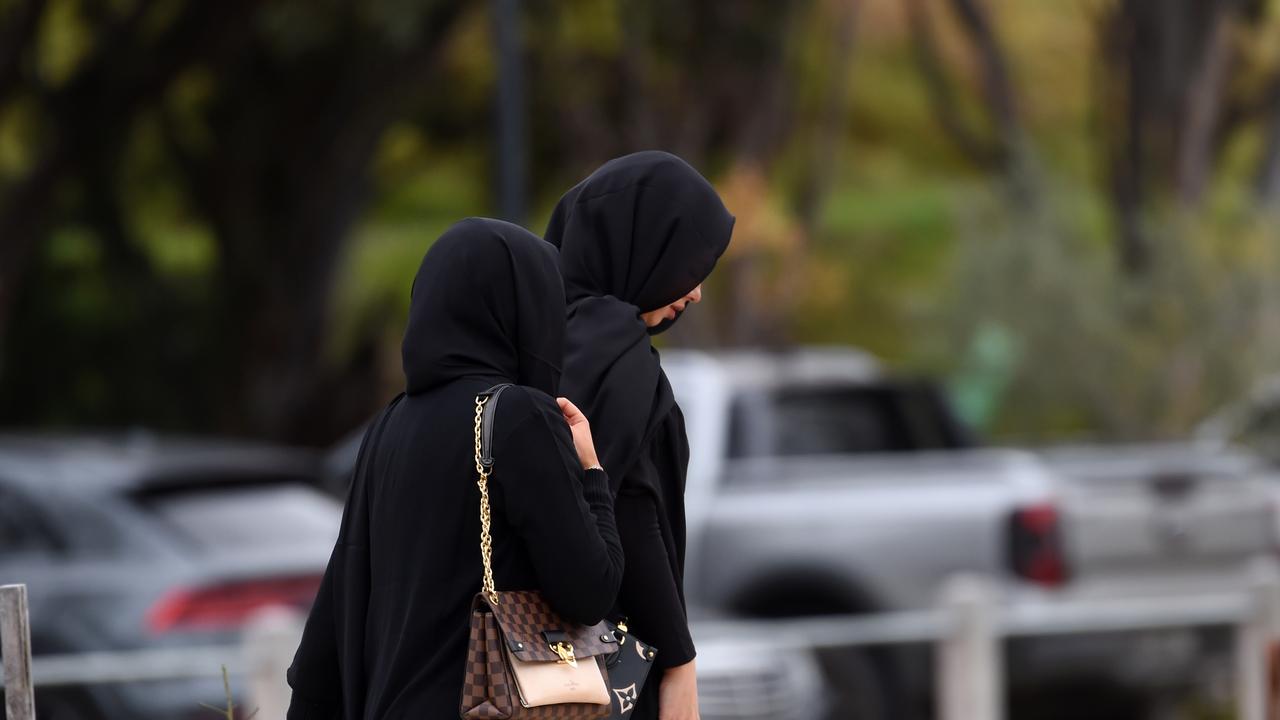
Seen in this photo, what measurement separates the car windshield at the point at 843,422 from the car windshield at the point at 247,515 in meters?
2.36

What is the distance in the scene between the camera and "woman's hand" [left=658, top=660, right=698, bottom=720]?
2924 millimetres

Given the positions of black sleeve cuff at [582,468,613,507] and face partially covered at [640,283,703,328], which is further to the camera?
face partially covered at [640,283,703,328]

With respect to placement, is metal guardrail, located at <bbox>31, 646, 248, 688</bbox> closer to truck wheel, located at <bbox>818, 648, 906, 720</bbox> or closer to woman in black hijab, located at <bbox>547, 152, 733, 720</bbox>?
woman in black hijab, located at <bbox>547, 152, 733, 720</bbox>

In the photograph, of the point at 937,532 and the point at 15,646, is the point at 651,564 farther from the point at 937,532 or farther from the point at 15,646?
the point at 937,532

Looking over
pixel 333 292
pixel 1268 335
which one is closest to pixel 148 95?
pixel 333 292

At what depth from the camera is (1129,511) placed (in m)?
8.39

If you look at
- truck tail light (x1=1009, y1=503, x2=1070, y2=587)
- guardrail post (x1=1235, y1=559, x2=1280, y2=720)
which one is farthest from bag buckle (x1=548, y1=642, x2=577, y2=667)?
truck tail light (x1=1009, y1=503, x2=1070, y2=587)

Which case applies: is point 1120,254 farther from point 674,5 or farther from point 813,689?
point 813,689

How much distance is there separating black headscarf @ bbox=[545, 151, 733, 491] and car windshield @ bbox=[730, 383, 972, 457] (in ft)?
19.3

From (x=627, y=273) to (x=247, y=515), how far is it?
14.2 feet

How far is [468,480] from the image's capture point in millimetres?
2680

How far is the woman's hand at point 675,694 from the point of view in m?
2.92

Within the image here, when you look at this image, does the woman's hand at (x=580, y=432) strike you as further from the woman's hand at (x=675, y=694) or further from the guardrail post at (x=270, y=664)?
the guardrail post at (x=270, y=664)

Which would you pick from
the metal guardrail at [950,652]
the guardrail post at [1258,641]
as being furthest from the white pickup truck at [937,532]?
the guardrail post at [1258,641]
